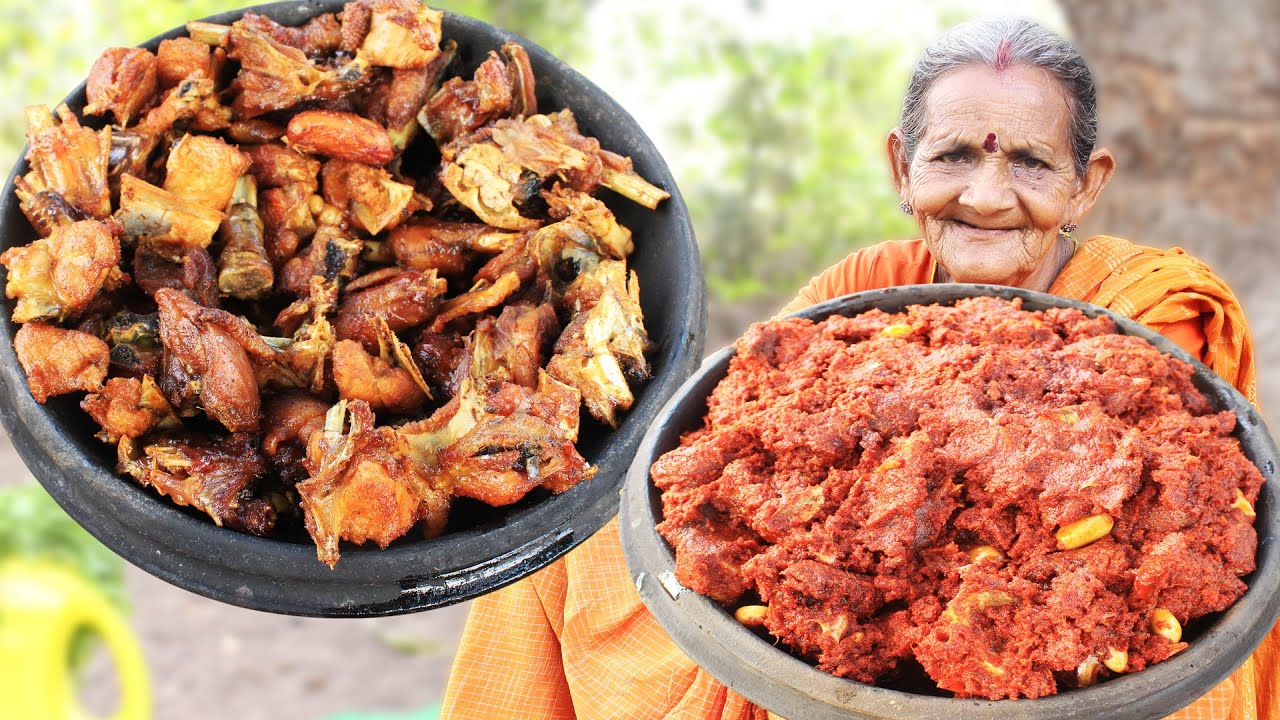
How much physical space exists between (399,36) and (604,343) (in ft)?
2.61

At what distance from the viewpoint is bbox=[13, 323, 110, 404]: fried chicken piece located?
6.04 ft

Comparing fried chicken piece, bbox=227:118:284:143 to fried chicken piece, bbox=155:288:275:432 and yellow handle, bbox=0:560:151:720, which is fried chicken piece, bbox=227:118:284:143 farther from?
yellow handle, bbox=0:560:151:720

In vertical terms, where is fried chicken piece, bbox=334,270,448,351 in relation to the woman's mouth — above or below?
below

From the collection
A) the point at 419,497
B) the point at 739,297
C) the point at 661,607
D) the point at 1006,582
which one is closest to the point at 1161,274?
the point at 1006,582

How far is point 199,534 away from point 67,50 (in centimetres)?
651

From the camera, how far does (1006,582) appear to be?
4.71 feet

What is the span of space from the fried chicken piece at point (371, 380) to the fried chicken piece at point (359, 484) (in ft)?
0.28

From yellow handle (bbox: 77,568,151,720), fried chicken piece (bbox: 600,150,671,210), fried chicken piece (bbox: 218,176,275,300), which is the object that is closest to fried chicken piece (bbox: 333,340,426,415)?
fried chicken piece (bbox: 218,176,275,300)

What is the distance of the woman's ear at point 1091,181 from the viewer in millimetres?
2260

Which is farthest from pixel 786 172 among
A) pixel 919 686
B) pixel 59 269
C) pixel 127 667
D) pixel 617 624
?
pixel 127 667

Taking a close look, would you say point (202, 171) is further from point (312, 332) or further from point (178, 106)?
point (312, 332)

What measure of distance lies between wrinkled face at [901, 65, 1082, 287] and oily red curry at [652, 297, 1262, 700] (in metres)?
0.47

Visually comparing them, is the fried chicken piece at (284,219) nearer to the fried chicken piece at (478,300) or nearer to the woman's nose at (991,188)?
the fried chicken piece at (478,300)

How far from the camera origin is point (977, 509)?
1529 mm
